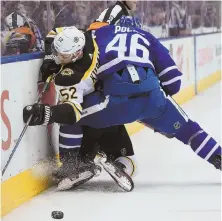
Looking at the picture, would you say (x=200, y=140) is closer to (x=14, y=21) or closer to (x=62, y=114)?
(x=62, y=114)

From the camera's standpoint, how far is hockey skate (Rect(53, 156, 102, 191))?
307 centimetres

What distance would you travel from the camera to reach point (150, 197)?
296cm

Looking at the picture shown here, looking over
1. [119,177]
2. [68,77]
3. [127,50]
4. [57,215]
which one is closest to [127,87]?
[127,50]

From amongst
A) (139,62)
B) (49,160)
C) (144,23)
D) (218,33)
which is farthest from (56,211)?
(218,33)

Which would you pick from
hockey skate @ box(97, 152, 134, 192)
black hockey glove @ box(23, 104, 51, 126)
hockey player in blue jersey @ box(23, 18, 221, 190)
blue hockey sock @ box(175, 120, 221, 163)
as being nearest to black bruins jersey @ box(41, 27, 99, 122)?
hockey player in blue jersey @ box(23, 18, 221, 190)

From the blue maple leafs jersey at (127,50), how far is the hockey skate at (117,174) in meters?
0.38

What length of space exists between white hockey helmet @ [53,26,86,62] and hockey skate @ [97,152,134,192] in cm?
45

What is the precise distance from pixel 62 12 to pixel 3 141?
5.89ft

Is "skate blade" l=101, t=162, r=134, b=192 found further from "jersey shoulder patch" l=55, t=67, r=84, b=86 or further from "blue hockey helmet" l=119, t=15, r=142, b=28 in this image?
"blue hockey helmet" l=119, t=15, r=142, b=28

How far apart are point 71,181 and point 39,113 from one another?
38 centimetres

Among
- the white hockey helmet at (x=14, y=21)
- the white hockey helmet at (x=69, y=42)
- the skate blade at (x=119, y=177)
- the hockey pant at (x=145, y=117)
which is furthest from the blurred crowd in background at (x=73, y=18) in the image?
the skate blade at (x=119, y=177)

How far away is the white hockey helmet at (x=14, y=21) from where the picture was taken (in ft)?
11.9

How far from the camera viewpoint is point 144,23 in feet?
20.2

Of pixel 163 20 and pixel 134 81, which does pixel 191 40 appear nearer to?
pixel 163 20
